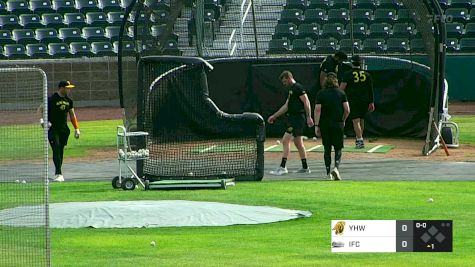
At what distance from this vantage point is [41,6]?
4550cm

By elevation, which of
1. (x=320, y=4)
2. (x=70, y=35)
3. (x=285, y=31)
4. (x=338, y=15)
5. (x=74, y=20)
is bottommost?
(x=70, y=35)

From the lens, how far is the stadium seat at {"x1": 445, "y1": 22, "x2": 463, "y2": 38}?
41766mm

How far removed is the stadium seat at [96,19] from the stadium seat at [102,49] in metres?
1.25

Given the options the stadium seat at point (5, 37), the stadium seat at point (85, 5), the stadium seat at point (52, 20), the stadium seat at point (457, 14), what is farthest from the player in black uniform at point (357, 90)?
the stadium seat at point (85, 5)

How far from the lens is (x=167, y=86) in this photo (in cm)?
2367

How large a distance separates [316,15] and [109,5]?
12065 millimetres

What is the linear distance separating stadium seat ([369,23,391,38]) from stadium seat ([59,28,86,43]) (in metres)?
11.2

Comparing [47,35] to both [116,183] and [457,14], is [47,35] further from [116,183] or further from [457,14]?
[116,183]

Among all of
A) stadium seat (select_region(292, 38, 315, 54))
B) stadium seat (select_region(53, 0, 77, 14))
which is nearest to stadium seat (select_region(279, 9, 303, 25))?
stadium seat (select_region(292, 38, 315, 54))

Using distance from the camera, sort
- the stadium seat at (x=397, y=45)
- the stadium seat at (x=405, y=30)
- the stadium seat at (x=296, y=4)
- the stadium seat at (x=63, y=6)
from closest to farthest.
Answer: the stadium seat at (x=405, y=30) < the stadium seat at (x=296, y=4) < the stadium seat at (x=397, y=45) < the stadium seat at (x=63, y=6)

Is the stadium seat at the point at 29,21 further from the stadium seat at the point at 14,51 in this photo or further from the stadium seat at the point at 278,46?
the stadium seat at the point at 278,46

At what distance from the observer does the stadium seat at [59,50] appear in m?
43.4

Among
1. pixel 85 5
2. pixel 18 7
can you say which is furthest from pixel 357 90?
pixel 18 7

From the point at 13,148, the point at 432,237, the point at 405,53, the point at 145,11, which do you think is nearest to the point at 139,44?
the point at 145,11
